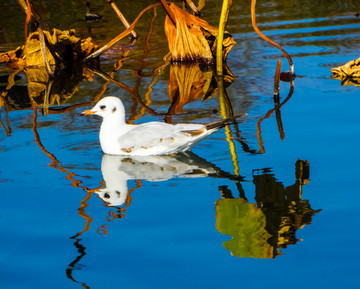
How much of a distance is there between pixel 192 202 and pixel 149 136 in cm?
134

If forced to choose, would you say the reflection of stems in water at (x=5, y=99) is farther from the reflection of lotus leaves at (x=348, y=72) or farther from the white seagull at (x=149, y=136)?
the reflection of lotus leaves at (x=348, y=72)

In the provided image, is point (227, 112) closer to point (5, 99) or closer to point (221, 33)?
point (221, 33)

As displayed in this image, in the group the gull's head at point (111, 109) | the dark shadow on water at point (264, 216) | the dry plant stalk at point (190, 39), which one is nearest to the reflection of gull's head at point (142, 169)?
the gull's head at point (111, 109)

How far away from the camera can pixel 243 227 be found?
557cm

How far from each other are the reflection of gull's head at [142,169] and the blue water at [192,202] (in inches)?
0.7

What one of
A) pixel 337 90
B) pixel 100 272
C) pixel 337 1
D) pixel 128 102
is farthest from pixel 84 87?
pixel 337 1

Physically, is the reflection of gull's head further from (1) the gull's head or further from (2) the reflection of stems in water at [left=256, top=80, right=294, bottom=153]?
(2) the reflection of stems in water at [left=256, top=80, right=294, bottom=153]

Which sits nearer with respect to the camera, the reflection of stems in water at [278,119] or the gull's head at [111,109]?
the reflection of stems in water at [278,119]

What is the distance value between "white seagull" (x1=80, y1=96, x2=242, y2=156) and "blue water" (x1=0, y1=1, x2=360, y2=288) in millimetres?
132

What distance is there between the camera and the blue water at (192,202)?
4930mm

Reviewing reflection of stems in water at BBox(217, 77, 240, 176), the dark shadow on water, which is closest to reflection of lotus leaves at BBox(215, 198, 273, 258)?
the dark shadow on water

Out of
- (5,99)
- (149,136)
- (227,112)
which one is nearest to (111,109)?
(149,136)

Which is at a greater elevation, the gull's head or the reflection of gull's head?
the gull's head

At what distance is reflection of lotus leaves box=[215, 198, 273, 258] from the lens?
5152mm
